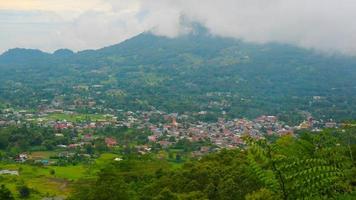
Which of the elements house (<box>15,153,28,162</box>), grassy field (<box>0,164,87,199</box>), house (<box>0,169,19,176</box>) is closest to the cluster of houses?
house (<box>15,153,28,162</box>)

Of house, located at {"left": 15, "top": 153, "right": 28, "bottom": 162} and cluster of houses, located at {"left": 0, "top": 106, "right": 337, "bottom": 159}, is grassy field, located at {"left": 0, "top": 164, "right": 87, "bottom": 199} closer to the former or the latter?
house, located at {"left": 15, "top": 153, "right": 28, "bottom": 162}

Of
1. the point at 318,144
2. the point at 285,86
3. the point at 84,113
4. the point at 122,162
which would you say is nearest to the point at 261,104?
the point at 285,86

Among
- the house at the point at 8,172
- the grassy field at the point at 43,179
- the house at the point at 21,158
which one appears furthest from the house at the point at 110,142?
the house at the point at 8,172

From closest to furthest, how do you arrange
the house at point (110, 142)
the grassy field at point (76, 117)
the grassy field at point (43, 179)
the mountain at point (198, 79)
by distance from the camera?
the grassy field at point (43, 179) < the house at point (110, 142) < the grassy field at point (76, 117) < the mountain at point (198, 79)

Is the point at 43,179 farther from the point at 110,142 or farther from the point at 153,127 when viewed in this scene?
the point at 153,127

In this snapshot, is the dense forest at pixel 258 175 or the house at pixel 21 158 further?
the house at pixel 21 158

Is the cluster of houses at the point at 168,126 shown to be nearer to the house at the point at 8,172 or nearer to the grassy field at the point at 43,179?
the grassy field at the point at 43,179
